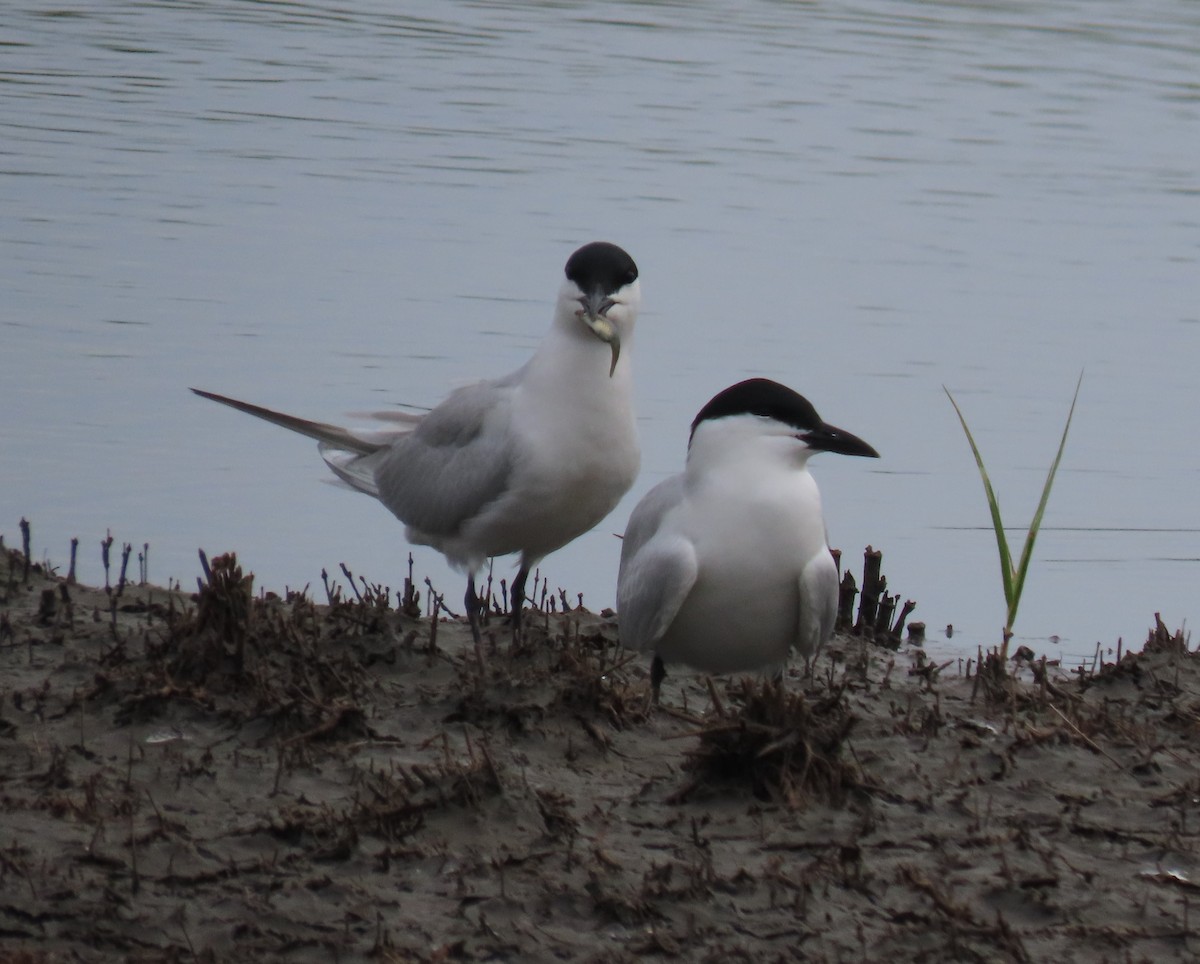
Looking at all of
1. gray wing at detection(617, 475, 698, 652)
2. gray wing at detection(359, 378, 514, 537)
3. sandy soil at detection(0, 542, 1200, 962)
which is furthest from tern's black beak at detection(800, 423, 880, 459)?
gray wing at detection(359, 378, 514, 537)

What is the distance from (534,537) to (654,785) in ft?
5.96

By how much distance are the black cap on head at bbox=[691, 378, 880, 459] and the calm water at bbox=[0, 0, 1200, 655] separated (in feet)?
6.05

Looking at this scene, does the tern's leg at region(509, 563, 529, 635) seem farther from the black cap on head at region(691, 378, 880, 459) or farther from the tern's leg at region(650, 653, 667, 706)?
Result: the black cap on head at region(691, 378, 880, 459)

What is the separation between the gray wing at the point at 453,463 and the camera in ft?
20.9

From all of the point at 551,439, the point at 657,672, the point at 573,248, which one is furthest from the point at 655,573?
the point at 573,248

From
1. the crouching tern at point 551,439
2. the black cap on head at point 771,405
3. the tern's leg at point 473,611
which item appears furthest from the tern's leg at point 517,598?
the black cap on head at point 771,405

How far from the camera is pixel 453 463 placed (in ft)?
21.4

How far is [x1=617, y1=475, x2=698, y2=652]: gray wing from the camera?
5.36 meters

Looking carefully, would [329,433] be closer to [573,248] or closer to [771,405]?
[771,405]

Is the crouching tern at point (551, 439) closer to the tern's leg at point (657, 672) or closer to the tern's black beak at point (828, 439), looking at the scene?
the tern's leg at point (657, 672)

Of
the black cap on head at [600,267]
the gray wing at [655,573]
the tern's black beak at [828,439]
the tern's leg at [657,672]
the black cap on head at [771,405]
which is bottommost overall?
the tern's leg at [657,672]

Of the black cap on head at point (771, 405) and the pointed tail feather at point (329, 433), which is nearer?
the black cap on head at point (771, 405)

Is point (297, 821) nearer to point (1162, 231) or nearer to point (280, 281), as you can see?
point (280, 281)

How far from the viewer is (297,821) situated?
4.27 meters
